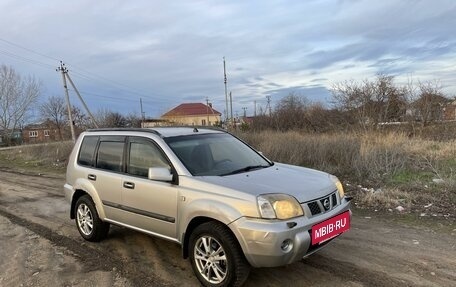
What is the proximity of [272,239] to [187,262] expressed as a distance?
168 cm

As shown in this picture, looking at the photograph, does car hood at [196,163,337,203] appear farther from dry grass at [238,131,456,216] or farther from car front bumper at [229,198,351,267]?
dry grass at [238,131,456,216]

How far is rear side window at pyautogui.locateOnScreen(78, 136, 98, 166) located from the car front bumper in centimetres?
301

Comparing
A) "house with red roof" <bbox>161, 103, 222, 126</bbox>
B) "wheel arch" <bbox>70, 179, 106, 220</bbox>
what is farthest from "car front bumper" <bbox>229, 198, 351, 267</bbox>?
"house with red roof" <bbox>161, 103, 222, 126</bbox>

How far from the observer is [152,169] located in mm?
4535

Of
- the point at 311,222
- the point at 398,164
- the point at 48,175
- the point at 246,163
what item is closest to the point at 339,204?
the point at 311,222

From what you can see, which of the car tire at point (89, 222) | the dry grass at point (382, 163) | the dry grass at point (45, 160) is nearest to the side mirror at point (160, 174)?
the car tire at point (89, 222)

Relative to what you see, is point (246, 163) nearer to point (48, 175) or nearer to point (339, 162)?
point (339, 162)

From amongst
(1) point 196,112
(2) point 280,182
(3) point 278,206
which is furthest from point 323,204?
(1) point 196,112

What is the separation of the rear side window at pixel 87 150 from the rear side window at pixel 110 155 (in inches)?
8.3

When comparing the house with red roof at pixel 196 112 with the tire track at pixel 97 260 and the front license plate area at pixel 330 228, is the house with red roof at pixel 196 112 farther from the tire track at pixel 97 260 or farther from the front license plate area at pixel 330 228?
the front license plate area at pixel 330 228

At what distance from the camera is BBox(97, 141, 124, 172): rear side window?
217 inches

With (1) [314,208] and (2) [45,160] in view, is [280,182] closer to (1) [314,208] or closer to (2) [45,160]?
(1) [314,208]

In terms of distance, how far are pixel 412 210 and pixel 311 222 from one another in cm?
415

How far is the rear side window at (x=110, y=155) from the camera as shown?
5504mm
